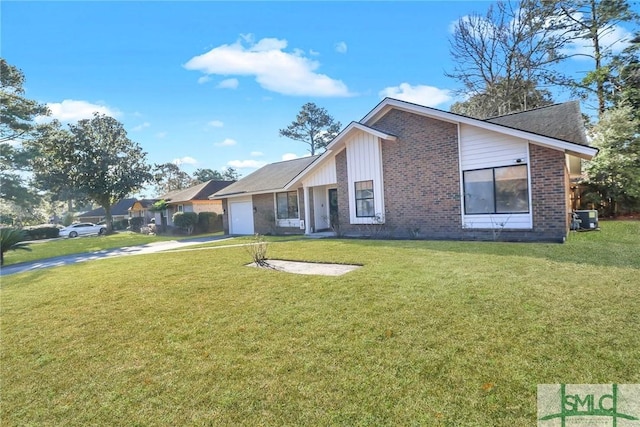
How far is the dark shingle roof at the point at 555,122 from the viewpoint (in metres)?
9.70

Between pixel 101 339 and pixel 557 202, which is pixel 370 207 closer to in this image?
pixel 557 202

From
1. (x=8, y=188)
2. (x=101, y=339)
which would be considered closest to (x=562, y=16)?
(x=101, y=339)

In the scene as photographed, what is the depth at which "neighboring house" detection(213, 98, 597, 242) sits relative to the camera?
9.55 m

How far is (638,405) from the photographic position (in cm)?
234

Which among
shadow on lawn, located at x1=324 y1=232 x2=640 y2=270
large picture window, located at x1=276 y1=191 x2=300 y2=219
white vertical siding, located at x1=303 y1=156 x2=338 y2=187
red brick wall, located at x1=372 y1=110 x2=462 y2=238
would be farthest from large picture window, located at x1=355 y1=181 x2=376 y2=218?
large picture window, located at x1=276 y1=191 x2=300 y2=219

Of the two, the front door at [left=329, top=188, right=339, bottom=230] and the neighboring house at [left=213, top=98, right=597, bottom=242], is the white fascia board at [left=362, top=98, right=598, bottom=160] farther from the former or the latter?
the front door at [left=329, top=188, right=339, bottom=230]

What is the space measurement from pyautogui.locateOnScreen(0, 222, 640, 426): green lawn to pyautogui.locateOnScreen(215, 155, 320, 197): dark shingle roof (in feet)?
41.4

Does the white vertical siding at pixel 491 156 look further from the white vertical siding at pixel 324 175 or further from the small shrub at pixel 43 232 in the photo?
the small shrub at pixel 43 232

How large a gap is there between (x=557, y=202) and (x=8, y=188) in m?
39.8

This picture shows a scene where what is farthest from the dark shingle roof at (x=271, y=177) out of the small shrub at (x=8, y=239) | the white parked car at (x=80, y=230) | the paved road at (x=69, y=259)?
the white parked car at (x=80, y=230)

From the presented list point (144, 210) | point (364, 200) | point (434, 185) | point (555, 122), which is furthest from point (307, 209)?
point (144, 210)

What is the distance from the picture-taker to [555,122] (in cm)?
1095

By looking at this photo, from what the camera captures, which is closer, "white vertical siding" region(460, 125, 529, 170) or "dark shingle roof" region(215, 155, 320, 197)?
"white vertical siding" region(460, 125, 529, 170)

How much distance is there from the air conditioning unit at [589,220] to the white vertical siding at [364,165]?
682cm
